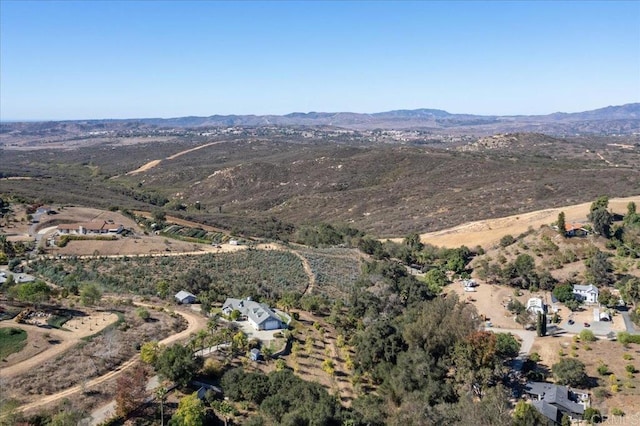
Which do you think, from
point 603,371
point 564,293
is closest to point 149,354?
point 603,371

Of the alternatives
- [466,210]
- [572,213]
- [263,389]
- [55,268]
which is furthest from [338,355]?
[466,210]

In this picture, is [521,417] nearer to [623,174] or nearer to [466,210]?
[466,210]

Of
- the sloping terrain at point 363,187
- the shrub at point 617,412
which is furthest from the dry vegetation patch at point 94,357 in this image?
the sloping terrain at point 363,187

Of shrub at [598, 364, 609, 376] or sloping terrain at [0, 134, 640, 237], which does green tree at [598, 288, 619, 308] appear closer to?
shrub at [598, 364, 609, 376]

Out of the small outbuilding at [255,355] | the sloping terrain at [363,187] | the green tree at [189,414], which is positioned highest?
the green tree at [189,414]

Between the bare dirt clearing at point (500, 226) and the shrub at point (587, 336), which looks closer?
the shrub at point (587, 336)

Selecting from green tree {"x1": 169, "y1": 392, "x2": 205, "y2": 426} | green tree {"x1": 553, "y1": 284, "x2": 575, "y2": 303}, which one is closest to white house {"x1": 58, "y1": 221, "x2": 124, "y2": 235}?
green tree {"x1": 169, "y1": 392, "x2": 205, "y2": 426}

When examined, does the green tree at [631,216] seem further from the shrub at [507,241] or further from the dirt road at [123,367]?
the dirt road at [123,367]
